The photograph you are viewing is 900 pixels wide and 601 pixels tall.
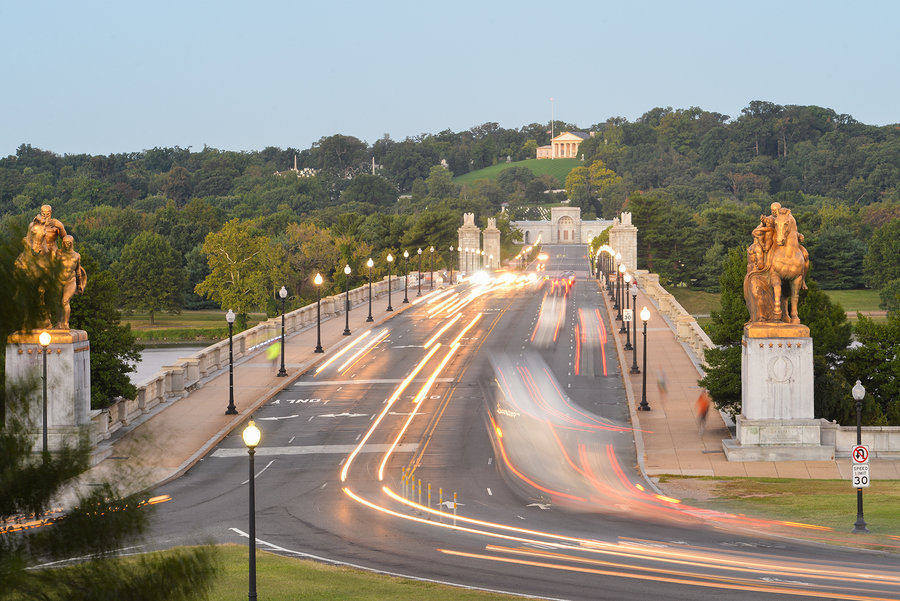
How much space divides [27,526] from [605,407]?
3522 cm

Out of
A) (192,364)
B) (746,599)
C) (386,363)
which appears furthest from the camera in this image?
(386,363)

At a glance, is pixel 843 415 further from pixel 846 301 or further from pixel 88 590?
pixel 846 301

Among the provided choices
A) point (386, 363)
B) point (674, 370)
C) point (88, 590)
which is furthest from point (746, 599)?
point (386, 363)

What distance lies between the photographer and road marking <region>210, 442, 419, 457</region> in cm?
3759

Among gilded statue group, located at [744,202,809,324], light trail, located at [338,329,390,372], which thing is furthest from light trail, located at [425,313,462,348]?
gilded statue group, located at [744,202,809,324]

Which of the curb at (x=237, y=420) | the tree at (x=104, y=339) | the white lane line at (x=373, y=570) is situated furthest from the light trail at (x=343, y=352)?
the white lane line at (x=373, y=570)

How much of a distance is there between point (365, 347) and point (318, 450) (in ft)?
81.3

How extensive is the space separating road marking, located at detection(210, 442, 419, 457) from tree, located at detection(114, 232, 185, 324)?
94.5 m

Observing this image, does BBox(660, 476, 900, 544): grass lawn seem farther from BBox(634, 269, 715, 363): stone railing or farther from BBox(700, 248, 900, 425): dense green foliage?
BBox(634, 269, 715, 363): stone railing

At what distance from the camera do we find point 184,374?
157 feet

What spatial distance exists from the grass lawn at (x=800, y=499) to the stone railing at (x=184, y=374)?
1607 cm

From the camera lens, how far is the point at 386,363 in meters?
56.8

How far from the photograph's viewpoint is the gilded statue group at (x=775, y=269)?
1382 inches

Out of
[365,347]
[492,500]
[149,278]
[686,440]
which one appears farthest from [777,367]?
[149,278]
